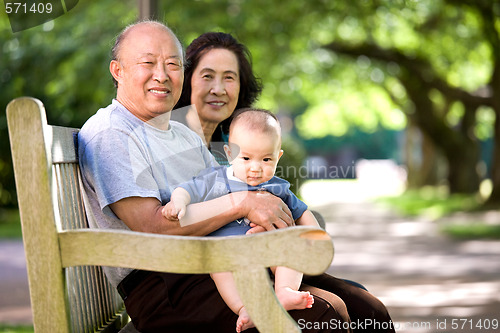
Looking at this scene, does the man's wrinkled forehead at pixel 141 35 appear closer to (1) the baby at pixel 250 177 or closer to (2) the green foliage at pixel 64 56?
(1) the baby at pixel 250 177

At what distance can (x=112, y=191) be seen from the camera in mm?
2232

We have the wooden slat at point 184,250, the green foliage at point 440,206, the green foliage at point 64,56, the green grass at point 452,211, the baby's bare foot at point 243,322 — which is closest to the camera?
the wooden slat at point 184,250

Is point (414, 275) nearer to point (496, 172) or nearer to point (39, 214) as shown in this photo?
point (39, 214)

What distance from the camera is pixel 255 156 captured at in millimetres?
2463

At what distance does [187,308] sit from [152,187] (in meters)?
0.41

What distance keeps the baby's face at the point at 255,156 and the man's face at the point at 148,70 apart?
31 cm

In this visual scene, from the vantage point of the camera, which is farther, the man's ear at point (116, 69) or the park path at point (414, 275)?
the park path at point (414, 275)

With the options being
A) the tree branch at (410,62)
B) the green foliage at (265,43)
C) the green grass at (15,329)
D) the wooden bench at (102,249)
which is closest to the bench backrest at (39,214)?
the wooden bench at (102,249)

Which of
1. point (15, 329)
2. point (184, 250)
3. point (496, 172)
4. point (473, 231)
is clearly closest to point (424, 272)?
point (473, 231)

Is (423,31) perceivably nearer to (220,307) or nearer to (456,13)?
(456,13)

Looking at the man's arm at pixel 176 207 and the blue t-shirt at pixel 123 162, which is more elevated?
the blue t-shirt at pixel 123 162

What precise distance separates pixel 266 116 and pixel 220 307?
71cm

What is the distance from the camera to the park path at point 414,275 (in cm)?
559

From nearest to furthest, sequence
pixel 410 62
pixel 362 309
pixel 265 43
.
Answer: pixel 362 309 < pixel 265 43 < pixel 410 62
